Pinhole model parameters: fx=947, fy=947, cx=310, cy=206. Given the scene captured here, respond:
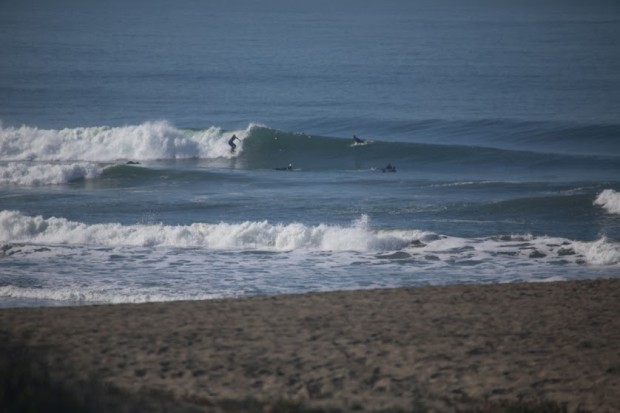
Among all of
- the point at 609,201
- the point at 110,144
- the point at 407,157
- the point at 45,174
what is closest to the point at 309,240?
the point at 609,201

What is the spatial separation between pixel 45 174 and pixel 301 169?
28.8 feet

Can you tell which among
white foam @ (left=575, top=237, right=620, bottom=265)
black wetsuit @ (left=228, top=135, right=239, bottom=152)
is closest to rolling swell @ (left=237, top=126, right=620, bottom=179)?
black wetsuit @ (left=228, top=135, right=239, bottom=152)

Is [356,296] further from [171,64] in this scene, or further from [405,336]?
[171,64]

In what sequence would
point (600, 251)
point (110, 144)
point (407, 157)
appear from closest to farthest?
1. point (600, 251)
2. point (407, 157)
3. point (110, 144)

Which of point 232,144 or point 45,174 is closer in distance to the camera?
point 45,174

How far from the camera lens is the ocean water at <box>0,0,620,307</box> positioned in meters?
18.6

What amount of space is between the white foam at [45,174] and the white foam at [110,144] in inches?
170

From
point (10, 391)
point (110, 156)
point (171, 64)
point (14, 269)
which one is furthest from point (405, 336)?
point (171, 64)

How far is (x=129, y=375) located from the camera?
1028 centimetres

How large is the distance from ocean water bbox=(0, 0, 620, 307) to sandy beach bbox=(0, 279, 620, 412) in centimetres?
310

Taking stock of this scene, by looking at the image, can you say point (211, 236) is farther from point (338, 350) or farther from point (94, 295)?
point (338, 350)

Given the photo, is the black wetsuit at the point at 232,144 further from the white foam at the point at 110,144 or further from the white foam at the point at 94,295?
the white foam at the point at 94,295

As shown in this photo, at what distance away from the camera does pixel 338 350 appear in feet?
36.8

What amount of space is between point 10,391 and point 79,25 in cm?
11078
